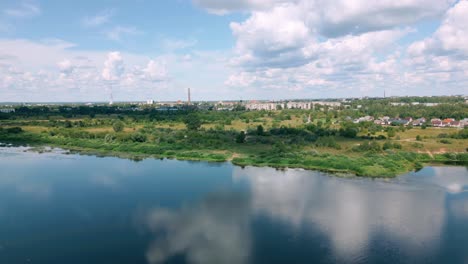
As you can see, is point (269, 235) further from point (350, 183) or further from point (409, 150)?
point (409, 150)

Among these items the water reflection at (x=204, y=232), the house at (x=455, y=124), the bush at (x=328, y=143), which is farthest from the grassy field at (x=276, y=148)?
the water reflection at (x=204, y=232)

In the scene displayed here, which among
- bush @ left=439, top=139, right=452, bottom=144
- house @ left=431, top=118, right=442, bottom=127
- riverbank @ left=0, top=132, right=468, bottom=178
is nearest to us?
riverbank @ left=0, top=132, right=468, bottom=178

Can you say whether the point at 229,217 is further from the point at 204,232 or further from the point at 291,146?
the point at 291,146

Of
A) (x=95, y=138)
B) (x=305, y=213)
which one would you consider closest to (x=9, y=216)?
(x=305, y=213)

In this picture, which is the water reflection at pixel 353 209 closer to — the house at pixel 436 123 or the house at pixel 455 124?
the house at pixel 455 124

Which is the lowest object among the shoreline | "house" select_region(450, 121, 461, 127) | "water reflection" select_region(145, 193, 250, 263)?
"water reflection" select_region(145, 193, 250, 263)

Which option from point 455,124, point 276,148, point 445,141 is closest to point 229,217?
point 276,148

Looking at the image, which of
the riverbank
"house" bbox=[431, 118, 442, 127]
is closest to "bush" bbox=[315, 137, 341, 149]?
the riverbank

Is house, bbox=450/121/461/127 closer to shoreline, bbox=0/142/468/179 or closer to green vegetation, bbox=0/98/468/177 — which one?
green vegetation, bbox=0/98/468/177
